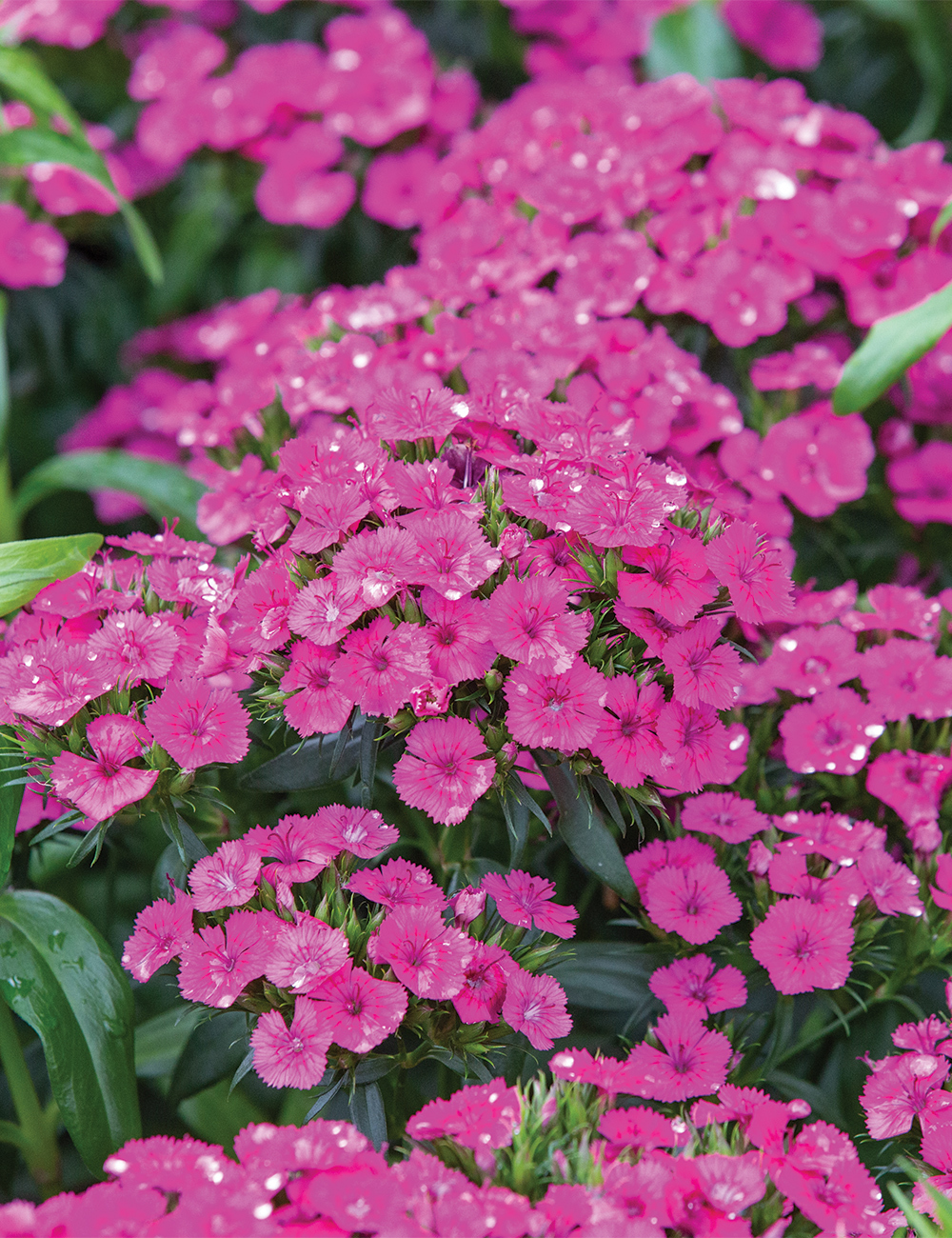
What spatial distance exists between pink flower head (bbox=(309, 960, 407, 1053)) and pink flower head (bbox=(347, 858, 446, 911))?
0.21 ft

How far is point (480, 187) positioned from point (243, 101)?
41 centimetres

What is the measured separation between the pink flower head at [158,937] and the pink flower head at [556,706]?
317mm

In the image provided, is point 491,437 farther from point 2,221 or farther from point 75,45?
point 75,45

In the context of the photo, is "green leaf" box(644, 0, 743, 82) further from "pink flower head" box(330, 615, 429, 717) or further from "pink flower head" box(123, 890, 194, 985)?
"pink flower head" box(123, 890, 194, 985)

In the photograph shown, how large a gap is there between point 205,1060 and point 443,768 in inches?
18.4

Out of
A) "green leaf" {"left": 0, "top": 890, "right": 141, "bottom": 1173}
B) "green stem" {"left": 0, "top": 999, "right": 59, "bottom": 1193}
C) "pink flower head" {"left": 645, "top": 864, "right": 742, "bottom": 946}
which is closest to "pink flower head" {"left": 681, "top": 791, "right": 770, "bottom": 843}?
"pink flower head" {"left": 645, "top": 864, "right": 742, "bottom": 946}

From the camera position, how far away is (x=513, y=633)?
86 centimetres

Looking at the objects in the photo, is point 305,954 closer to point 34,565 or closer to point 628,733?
point 628,733

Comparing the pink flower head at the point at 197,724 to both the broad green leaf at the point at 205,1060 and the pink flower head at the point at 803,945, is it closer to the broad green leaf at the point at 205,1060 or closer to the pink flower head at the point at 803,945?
the broad green leaf at the point at 205,1060

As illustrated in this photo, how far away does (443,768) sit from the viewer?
0.88 meters

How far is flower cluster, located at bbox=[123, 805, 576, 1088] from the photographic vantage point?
0.84m

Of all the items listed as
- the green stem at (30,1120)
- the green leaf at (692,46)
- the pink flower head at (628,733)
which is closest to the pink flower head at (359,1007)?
the pink flower head at (628,733)

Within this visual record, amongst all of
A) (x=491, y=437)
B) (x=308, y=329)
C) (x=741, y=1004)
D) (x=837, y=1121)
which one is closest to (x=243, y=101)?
(x=308, y=329)

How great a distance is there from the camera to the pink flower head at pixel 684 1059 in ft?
3.06
